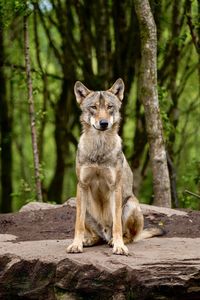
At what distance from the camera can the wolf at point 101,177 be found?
9.45m

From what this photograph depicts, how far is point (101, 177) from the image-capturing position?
9.54 m

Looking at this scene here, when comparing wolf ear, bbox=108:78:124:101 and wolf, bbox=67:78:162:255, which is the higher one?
wolf ear, bbox=108:78:124:101

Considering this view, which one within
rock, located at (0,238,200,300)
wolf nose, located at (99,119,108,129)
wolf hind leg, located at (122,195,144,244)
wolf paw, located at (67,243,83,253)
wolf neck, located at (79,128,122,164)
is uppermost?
wolf nose, located at (99,119,108,129)

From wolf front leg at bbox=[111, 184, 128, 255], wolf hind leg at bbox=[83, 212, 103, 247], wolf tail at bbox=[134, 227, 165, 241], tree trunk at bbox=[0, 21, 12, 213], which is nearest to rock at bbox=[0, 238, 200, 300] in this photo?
wolf front leg at bbox=[111, 184, 128, 255]

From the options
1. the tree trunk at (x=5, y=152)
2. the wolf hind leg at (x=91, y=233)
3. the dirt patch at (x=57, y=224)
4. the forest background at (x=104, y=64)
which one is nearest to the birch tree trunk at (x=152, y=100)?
the dirt patch at (x=57, y=224)

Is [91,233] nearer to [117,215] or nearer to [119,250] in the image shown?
[117,215]

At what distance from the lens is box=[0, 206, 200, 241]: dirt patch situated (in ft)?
37.1

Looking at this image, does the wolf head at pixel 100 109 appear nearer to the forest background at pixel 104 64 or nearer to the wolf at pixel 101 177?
the wolf at pixel 101 177

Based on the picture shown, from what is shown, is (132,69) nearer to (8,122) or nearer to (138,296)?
(8,122)

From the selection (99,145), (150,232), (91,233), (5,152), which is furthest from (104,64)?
(99,145)

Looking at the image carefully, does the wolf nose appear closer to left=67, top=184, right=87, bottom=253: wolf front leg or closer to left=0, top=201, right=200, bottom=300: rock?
left=67, top=184, right=87, bottom=253: wolf front leg

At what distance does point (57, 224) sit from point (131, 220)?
2378 mm

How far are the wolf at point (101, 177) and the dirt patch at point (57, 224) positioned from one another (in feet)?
4.50

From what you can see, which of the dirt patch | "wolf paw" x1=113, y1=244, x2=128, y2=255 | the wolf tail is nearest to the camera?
"wolf paw" x1=113, y1=244, x2=128, y2=255
